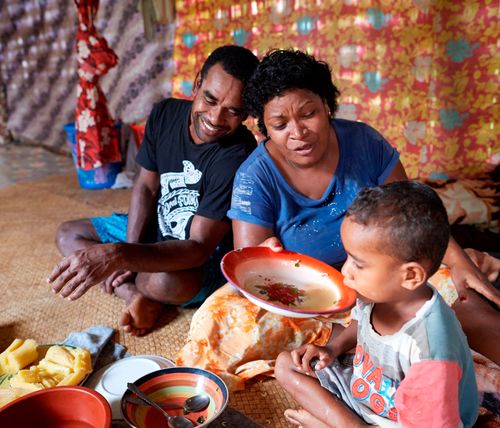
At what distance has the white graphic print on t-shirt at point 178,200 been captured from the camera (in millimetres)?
1808

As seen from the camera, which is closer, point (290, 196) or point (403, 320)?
point (403, 320)

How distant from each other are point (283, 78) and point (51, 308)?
1313mm

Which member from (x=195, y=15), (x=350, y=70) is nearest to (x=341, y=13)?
(x=350, y=70)

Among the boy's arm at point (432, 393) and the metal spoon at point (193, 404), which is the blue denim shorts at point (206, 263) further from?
the boy's arm at point (432, 393)

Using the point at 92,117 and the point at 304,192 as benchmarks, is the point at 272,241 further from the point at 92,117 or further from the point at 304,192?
the point at 92,117

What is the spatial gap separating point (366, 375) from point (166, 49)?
3.15 meters

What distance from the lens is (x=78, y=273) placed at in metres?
1.40

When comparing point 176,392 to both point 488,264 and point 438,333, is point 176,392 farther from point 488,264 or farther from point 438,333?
point 488,264

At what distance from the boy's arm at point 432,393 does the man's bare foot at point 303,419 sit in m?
0.32

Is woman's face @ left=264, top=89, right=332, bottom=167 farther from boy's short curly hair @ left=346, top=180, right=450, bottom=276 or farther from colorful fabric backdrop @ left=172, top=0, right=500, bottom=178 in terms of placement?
colorful fabric backdrop @ left=172, top=0, right=500, bottom=178

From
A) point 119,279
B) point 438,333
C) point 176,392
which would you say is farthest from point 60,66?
point 438,333

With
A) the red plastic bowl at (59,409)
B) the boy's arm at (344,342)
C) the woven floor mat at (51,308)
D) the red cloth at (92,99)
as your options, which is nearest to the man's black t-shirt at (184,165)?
the woven floor mat at (51,308)

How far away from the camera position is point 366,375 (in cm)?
112

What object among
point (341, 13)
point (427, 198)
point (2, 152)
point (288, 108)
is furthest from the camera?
point (2, 152)
